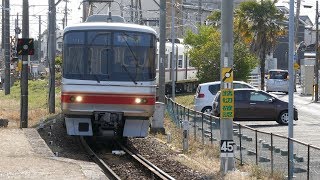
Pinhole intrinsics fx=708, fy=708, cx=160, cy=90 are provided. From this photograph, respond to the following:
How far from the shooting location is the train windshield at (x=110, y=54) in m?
18.7

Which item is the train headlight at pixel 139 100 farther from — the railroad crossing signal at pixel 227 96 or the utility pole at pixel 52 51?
the utility pole at pixel 52 51

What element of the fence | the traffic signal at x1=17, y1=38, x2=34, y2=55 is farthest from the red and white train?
the traffic signal at x1=17, y1=38, x2=34, y2=55

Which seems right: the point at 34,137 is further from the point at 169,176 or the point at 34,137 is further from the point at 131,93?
the point at 169,176

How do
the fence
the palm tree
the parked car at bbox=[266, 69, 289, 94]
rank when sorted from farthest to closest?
the parked car at bbox=[266, 69, 289, 94] → the palm tree → the fence

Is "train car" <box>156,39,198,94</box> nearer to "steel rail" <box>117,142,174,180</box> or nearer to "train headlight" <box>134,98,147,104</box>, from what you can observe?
"train headlight" <box>134,98,147,104</box>

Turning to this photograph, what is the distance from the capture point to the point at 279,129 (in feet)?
87.4

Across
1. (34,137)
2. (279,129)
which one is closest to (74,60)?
(34,137)

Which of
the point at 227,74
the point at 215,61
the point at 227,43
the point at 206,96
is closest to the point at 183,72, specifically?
the point at 215,61

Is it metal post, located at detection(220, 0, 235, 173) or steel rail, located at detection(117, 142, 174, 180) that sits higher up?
metal post, located at detection(220, 0, 235, 173)

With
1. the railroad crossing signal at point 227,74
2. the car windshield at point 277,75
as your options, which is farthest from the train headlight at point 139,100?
the car windshield at point 277,75

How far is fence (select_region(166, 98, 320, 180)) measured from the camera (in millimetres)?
12500

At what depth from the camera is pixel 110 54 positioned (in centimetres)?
1884

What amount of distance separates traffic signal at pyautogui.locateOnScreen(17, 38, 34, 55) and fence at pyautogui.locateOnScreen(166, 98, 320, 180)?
6.58 meters

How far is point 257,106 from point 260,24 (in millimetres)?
17712
